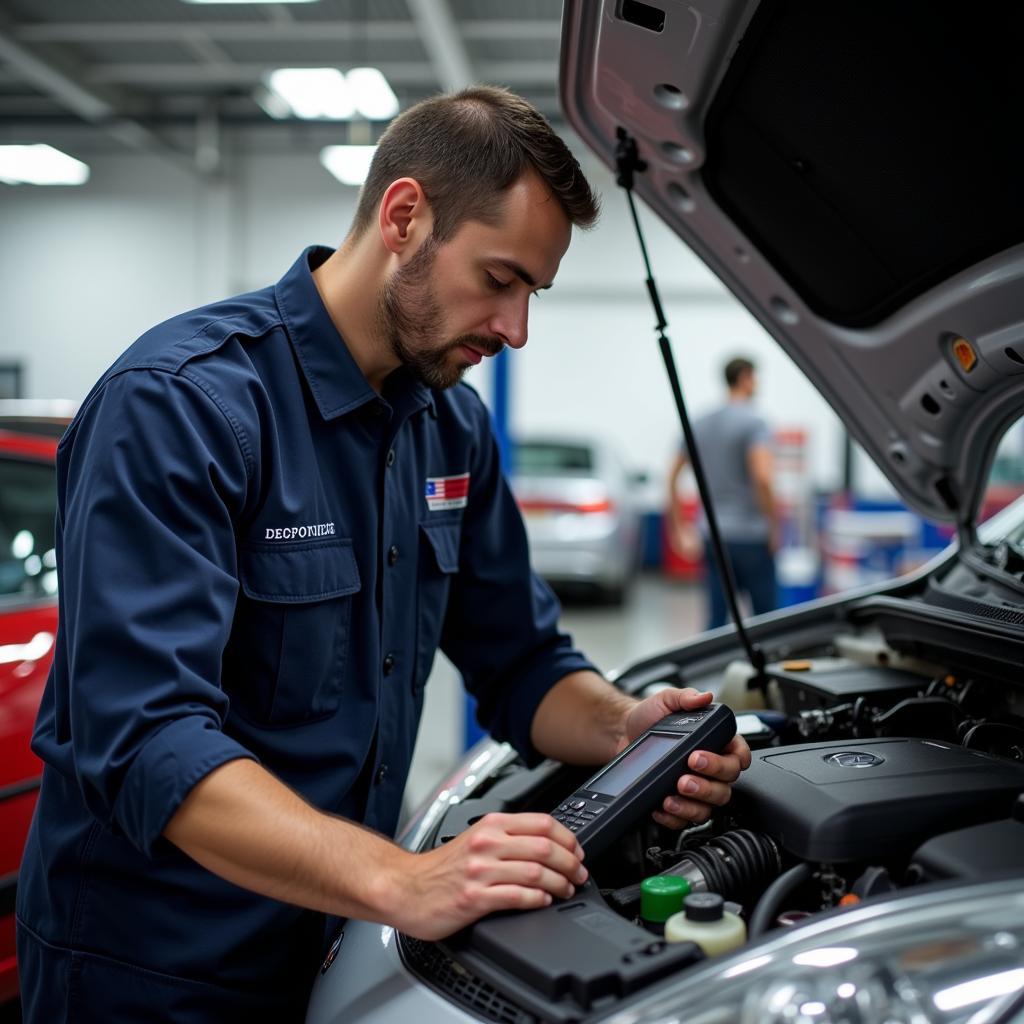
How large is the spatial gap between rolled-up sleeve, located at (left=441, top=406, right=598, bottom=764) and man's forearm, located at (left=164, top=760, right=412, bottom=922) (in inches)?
25.4

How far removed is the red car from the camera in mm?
1771

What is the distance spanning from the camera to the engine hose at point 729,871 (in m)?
1.01

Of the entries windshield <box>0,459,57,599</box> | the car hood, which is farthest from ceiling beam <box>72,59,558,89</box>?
the car hood

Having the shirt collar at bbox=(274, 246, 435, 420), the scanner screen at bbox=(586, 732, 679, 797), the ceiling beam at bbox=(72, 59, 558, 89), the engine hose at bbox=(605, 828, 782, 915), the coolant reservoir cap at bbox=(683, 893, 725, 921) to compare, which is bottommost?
the engine hose at bbox=(605, 828, 782, 915)

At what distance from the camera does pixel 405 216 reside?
1.23 meters

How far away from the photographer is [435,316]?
1226 mm

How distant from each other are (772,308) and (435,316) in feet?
2.21

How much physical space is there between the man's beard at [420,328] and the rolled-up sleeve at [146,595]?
0.26 metres

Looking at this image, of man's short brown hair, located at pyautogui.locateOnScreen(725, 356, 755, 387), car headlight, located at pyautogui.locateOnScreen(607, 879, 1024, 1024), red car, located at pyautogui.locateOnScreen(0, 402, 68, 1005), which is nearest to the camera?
car headlight, located at pyautogui.locateOnScreen(607, 879, 1024, 1024)

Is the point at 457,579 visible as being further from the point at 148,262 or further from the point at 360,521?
the point at 148,262

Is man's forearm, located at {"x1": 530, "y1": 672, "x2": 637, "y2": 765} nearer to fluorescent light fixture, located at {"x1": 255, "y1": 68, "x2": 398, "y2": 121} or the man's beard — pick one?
the man's beard

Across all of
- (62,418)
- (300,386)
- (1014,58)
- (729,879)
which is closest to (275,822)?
(729,879)

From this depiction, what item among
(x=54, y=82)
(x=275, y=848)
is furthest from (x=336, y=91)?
(x=275, y=848)

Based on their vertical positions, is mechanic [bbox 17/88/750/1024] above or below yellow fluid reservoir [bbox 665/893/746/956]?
above
